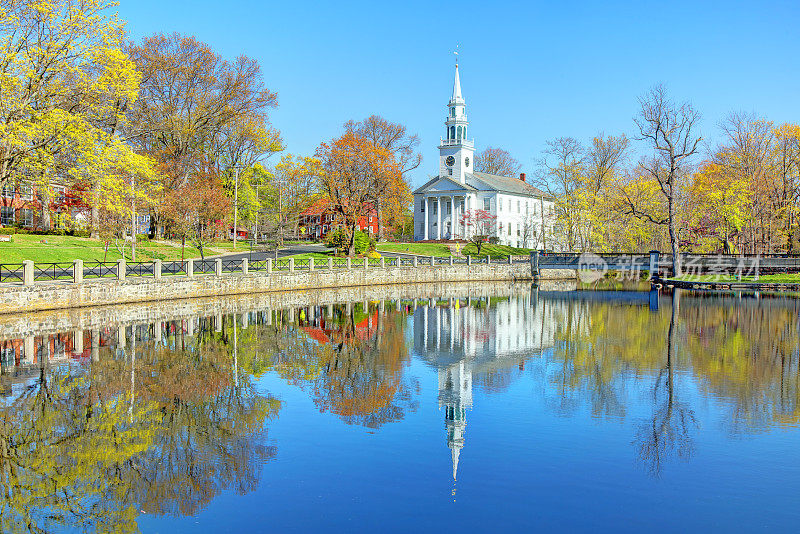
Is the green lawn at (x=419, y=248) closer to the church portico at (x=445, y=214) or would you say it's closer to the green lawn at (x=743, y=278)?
the church portico at (x=445, y=214)

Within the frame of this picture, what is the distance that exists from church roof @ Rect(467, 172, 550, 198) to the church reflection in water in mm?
49652

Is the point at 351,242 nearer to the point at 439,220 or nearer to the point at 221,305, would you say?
the point at 221,305

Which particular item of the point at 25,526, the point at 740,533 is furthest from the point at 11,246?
the point at 740,533

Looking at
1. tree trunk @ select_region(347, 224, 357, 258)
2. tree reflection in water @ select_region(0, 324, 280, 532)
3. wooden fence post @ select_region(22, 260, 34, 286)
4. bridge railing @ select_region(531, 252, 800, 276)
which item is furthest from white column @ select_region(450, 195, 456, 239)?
tree reflection in water @ select_region(0, 324, 280, 532)

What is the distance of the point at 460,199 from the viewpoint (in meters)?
86.1

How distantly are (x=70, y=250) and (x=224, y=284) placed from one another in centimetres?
1153

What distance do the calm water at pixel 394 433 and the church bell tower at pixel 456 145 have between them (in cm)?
6483

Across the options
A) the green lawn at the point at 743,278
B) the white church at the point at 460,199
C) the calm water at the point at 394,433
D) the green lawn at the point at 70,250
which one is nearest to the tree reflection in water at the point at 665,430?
the calm water at the point at 394,433

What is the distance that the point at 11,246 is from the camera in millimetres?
40125

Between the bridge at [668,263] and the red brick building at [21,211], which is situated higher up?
the red brick building at [21,211]

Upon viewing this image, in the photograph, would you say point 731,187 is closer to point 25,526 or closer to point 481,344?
point 481,344

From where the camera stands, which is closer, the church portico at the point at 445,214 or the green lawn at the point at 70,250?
the green lawn at the point at 70,250

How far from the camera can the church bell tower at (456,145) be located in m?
85.4

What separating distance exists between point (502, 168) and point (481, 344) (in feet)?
290
